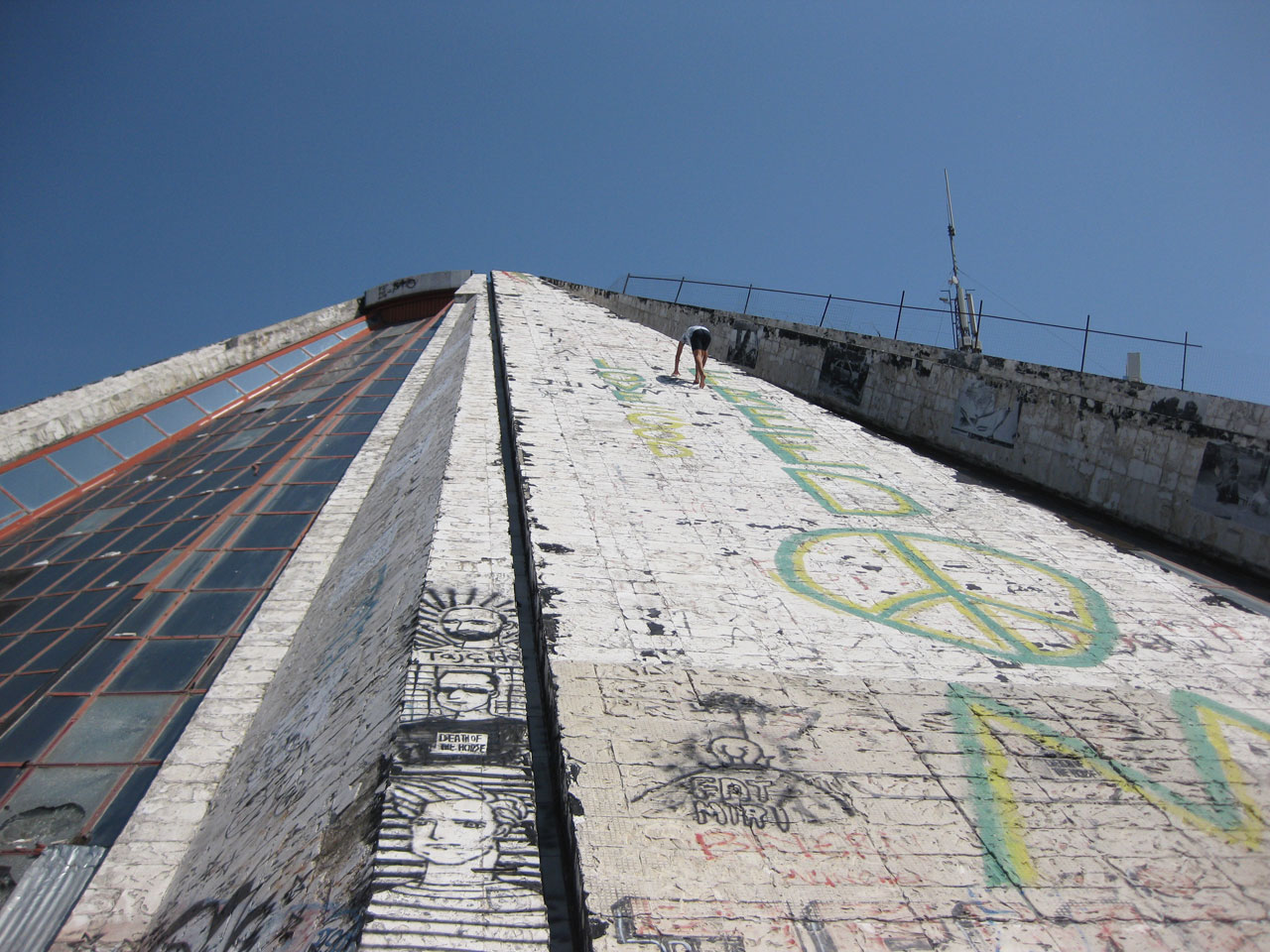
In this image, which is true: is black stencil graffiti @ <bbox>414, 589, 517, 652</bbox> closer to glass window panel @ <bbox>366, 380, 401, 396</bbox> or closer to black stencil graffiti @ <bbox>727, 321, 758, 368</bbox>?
glass window panel @ <bbox>366, 380, 401, 396</bbox>

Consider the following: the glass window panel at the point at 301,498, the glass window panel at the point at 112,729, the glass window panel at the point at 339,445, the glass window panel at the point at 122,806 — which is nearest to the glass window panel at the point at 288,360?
the glass window panel at the point at 339,445

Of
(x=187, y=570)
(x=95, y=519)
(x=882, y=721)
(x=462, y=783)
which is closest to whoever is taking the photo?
(x=462, y=783)

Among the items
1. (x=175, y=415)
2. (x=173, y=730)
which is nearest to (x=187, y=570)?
(x=173, y=730)

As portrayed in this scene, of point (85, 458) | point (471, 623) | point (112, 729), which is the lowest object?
point (112, 729)

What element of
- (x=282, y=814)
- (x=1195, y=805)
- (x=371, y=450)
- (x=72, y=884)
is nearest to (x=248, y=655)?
(x=72, y=884)

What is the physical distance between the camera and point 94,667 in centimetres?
682

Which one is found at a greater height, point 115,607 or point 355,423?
point 355,423

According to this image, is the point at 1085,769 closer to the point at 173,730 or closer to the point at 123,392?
the point at 173,730

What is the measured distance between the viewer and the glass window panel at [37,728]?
5910 mm

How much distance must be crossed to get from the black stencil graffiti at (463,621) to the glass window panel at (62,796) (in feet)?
8.28

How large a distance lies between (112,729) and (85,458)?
28.1ft

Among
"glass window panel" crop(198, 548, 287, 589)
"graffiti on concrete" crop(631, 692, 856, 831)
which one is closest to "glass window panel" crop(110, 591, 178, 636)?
"glass window panel" crop(198, 548, 287, 589)

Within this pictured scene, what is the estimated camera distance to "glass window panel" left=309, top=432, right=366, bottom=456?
1126 centimetres

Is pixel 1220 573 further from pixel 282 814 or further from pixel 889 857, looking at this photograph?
pixel 282 814
